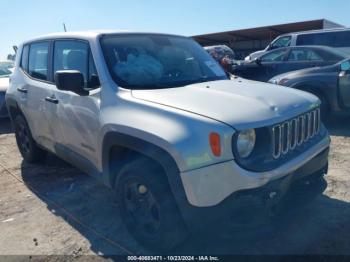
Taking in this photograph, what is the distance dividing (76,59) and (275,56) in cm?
704

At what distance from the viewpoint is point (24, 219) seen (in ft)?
13.0

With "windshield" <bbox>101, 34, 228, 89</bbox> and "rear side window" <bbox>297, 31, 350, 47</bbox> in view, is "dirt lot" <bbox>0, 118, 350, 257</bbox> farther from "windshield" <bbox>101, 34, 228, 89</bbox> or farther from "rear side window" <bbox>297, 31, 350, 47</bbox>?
"rear side window" <bbox>297, 31, 350, 47</bbox>

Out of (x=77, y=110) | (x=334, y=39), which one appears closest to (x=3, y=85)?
(x=77, y=110)

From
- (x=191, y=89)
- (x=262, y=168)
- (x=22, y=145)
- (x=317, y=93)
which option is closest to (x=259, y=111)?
(x=262, y=168)

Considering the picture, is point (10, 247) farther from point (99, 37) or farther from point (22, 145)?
point (22, 145)

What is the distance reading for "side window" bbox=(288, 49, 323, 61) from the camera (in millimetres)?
8557

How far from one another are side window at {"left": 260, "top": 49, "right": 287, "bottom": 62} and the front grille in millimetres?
6512

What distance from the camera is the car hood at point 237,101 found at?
266cm

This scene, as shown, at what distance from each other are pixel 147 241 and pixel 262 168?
1.12m

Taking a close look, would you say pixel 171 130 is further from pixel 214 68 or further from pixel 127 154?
pixel 214 68

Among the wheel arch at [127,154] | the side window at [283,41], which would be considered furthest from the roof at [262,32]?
the wheel arch at [127,154]

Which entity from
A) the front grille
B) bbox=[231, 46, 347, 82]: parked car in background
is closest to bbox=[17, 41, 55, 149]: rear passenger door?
the front grille

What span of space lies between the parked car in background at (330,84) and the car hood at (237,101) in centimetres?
383

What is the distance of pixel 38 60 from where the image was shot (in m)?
4.74
